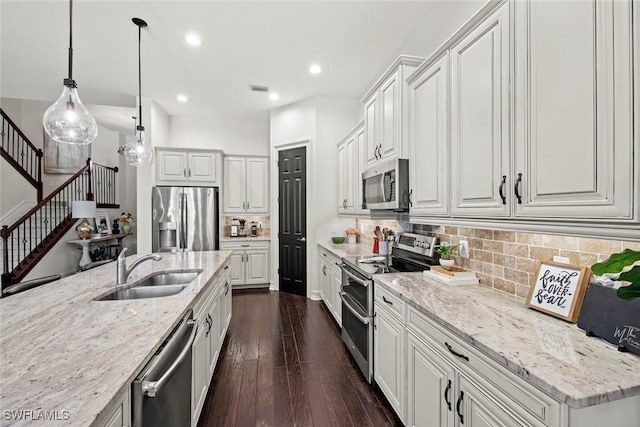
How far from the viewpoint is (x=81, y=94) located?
4.53 meters

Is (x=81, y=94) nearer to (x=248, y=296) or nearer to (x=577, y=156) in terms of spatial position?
(x=248, y=296)

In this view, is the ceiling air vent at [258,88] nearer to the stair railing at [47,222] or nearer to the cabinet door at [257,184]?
the cabinet door at [257,184]

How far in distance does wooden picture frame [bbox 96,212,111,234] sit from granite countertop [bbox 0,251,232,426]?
4799 mm

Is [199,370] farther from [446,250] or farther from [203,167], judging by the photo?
[203,167]

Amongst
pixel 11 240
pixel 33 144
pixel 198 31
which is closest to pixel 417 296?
pixel 198 31

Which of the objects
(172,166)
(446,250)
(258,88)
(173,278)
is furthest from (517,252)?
(172,166)

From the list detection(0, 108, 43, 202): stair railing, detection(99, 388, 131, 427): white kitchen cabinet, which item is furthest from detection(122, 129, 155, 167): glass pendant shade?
detection(0, 108, 43, 202): stair railing

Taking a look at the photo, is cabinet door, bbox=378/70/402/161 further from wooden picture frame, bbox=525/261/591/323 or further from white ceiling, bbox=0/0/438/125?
wooden picture frame, bbox=525/261/591/323

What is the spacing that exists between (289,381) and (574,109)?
8.35ft

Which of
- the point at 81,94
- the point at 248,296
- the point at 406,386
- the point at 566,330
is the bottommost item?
the point at 248,296

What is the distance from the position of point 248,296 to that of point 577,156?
183 inches

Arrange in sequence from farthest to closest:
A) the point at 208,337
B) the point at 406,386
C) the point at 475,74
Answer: the point at 208,337, the point at 406,386, the point at 475,74

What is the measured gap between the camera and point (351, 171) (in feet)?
13.0

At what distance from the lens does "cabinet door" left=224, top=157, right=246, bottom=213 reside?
5.41 metres
